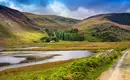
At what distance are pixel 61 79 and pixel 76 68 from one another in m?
8.42

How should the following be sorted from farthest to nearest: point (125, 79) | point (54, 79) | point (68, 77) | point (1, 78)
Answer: point (1, 78) < point (125, 79) < point (68, 77) < point (54, 79)

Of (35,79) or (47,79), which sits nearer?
(47,79)

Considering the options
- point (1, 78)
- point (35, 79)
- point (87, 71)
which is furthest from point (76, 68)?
point (1, 78)

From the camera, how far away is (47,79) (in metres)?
29.9

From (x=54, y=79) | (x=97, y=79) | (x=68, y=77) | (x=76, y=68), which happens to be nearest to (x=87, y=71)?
(x=76, y=68)

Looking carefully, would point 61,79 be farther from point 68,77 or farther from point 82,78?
point 82,78

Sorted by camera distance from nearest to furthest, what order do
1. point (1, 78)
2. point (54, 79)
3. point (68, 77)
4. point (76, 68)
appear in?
point (54, 79) → point (68, 77) → point (76, 68) → point (1, 78)

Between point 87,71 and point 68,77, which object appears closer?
point 68,77

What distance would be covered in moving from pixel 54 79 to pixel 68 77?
287cm

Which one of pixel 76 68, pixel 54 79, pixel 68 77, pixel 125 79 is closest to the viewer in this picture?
pixel 54 79

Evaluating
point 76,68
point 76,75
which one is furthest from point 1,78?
point 76,75

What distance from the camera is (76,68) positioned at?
125ft

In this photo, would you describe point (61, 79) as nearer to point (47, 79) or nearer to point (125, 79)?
point (47, 79)

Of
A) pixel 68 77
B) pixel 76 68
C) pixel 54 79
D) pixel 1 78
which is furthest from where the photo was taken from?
pixel 1 78
